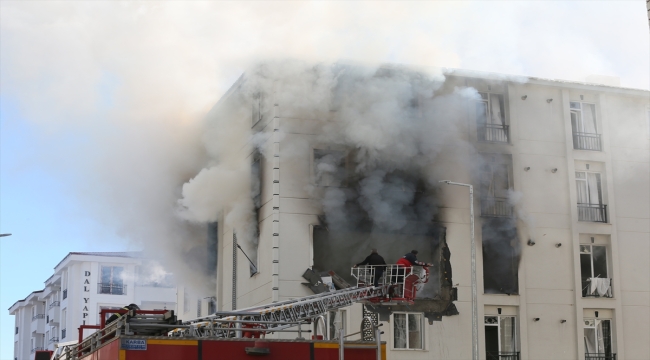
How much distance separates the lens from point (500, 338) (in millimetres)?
35156

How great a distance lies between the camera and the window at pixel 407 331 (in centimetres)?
3334

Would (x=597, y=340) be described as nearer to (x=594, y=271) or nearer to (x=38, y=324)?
(x=594, y=271)

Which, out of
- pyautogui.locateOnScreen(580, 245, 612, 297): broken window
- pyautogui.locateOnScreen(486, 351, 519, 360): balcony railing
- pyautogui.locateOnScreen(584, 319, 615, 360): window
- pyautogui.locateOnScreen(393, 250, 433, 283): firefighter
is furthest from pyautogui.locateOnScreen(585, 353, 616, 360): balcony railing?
pyautogui.locateOnScreen(393, 250, 433, 283): firefighter

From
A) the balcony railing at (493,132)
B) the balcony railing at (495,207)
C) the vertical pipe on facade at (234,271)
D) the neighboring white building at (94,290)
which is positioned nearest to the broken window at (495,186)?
the balcony railing at (495,207)

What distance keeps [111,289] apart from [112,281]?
602 millimetres

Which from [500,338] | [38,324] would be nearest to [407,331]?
[500,338]

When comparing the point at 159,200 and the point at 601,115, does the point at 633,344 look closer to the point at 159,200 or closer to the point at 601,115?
the point at 601,115

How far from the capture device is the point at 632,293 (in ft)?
121

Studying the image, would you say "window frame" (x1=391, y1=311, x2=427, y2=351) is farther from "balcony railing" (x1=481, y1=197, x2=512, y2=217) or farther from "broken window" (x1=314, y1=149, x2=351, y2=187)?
"broken window" (x1=314, y1=149, x2=351, y2=187)

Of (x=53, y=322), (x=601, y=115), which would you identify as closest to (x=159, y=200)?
(x=601, y=115)

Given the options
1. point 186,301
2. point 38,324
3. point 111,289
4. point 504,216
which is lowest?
point 186,301

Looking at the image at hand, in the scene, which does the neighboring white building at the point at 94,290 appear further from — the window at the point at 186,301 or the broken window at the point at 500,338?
the broken window at the point at 500,338

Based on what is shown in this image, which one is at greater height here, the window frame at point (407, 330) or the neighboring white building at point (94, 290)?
the neighboring white building at point (94, 290)

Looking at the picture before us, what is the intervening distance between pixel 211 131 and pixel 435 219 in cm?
945
